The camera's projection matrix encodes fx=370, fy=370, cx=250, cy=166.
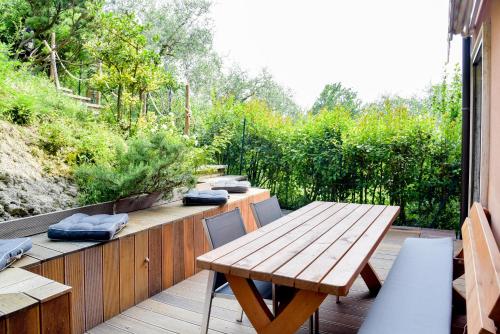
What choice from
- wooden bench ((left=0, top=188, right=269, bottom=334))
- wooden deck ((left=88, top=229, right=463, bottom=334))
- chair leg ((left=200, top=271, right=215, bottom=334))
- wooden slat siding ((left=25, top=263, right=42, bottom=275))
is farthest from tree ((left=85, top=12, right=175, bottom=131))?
chair leg ((left=200, top=271, right=215, bottom=334))

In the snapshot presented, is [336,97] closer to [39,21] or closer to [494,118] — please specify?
[39,21]

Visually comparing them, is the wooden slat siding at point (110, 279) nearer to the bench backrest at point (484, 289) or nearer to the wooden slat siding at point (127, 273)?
the wooden slat siding at point (127, 273)

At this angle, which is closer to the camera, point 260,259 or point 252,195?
point 260,259

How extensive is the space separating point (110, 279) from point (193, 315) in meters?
0.61

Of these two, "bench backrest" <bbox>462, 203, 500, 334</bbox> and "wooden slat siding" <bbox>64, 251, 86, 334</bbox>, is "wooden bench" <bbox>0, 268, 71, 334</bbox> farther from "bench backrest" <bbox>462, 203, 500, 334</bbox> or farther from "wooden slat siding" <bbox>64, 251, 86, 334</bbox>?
"bench backrest" <bbox>462, 203, 500, 334</bbox>

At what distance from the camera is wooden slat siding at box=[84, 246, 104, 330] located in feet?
7.50

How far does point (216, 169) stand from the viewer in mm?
5945

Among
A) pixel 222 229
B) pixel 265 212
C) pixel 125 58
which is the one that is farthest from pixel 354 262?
pixel 125 58

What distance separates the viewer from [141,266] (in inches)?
107

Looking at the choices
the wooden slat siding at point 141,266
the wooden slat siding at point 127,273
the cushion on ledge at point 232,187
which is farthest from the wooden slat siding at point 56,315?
the cushion on ledge at point 232,187

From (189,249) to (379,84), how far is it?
70.9ft

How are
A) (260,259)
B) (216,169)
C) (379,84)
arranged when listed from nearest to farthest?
(260,259), (216,169), (379,84)

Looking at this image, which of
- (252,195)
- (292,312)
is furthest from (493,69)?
(252,195)

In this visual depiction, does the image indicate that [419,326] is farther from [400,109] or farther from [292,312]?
[400,109]
